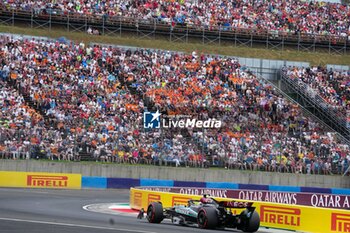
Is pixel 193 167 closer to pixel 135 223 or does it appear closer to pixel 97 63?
pixel 97 63

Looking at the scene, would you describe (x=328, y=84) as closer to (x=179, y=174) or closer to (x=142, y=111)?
(x=142, y=111)

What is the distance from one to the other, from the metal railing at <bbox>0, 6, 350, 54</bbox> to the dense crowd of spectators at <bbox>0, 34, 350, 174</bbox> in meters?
5.66

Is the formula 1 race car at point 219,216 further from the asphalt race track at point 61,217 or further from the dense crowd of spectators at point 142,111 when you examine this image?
the dense crowd of spectators at point 142,111

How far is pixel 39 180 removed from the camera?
133ft

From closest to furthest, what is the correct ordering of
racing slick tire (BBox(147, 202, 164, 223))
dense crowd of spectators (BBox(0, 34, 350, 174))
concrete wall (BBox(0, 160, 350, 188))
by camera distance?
racing slick tire (BBox(147, 202, 164, 223)) → concrete wall (BBox(0, 160, 350, 188)) → dense crowd of spectators (BBox(0, 34, 350, 174))

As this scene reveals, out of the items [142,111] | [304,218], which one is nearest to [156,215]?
[304,218]

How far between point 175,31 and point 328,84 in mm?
11460

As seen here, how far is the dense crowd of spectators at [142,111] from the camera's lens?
4034 cm

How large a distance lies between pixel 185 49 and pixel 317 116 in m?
10.4

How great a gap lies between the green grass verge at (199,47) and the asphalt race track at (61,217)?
1916cm

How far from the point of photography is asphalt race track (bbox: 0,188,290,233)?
18.6 m

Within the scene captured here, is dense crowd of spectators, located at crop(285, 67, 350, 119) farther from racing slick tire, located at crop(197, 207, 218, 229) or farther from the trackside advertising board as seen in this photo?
→ racing slick tire, located at crop(197, 207, 218, 229)

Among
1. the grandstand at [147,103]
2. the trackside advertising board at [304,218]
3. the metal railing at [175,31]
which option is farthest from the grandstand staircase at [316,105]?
the trackside advertising board at [304,218]

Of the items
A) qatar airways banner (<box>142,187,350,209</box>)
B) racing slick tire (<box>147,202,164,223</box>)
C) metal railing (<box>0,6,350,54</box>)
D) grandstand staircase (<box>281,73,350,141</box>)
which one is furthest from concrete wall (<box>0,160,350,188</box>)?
racing slick tire (<box>147,202,164,223</box>)
